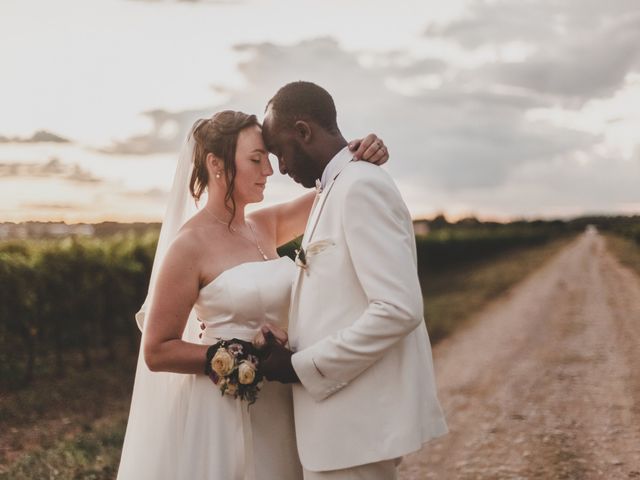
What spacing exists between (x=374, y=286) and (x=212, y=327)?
1184mm

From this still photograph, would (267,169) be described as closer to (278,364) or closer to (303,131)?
(303,131)

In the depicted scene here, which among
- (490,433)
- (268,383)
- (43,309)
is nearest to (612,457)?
(490,433)

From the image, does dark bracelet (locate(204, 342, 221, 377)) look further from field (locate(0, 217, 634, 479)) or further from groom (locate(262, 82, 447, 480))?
field (locate(0, 217, 634, 479))

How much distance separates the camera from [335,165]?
10.4 feet

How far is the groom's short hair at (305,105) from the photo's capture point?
3193 mm

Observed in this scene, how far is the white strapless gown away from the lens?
3611 millimetres

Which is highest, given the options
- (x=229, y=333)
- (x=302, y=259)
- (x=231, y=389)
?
(x=302, y=259)

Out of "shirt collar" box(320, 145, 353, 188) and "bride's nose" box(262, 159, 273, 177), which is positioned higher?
"bride's nose" box(262, 159, 273, 177)

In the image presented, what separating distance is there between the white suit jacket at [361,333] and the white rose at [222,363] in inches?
13.4

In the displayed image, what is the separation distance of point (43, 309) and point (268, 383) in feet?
24.8

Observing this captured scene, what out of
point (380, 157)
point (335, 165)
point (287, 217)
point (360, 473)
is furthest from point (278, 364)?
point (287, 217)

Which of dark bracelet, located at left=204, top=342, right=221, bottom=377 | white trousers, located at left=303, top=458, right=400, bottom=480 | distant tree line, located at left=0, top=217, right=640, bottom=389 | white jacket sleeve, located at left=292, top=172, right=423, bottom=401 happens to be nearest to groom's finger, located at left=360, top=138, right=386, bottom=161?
white jacket sleeve, located at left=292, top=172, right=423, bottom=401

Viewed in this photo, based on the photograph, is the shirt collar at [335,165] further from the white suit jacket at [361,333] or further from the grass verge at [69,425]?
the grass verge at [69,425]

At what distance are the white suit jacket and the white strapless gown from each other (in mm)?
523
